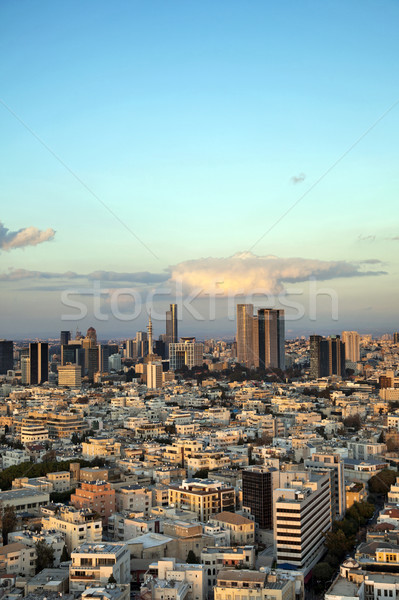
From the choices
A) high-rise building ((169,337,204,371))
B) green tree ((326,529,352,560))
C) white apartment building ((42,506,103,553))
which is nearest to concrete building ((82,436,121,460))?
white apartment building ((42,506,103,553))

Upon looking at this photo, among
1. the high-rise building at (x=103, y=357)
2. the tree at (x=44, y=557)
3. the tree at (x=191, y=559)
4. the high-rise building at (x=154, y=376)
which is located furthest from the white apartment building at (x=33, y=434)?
the high-rise building at (x=103, y=357)

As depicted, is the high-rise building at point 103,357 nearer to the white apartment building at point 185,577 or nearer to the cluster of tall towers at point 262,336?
the cluster of tall towers at point 262,336

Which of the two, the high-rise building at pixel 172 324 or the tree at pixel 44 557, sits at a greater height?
the high-rise building at pixel 172 324

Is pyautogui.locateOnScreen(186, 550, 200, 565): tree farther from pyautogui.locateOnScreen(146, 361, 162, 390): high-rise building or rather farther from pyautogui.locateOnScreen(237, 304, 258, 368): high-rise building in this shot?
pyautogui.locateOnScreen(237, 304, 258, 368): high-rise building

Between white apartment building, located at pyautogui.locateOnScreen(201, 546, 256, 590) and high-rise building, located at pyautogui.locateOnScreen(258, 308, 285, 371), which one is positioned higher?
high-rise building, located at pyautogui.locateOnScreen(258, 308, 285, 371)

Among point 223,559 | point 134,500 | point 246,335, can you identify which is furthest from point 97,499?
point 246,335

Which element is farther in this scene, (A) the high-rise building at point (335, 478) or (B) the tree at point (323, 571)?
(A) the high-rise building at point (335, 478)
